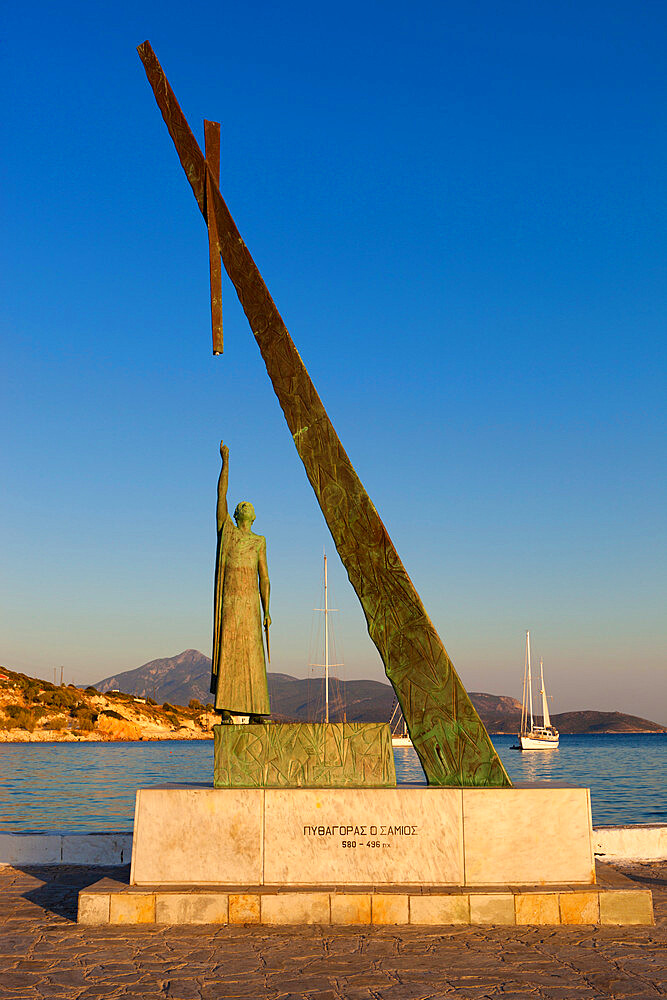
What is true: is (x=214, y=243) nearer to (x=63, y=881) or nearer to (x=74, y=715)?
(x=63, y=881)

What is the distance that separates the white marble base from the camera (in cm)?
752

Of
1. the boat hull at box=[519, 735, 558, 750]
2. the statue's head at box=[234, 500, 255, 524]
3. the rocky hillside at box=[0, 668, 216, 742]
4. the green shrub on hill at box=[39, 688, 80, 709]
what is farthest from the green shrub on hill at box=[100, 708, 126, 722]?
the statue's head at box=[234, 500, 255, 524]

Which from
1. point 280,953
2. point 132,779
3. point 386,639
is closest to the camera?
point 280,953

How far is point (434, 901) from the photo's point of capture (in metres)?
7.11

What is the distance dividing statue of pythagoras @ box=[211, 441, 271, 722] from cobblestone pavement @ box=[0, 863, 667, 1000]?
2158mm

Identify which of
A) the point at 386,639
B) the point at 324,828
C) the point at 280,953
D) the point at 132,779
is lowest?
the point at 132,779

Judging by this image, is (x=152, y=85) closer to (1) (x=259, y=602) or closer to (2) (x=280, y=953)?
(1) (x=259, y=602)

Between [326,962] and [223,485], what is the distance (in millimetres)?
4708

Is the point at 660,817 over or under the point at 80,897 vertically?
under

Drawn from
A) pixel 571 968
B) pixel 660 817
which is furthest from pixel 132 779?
pixel 571 968

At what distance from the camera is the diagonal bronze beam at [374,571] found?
8.00 meters

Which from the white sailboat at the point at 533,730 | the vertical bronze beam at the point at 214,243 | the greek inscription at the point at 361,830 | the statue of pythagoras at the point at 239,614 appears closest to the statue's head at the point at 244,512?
the statue of pythagoras at the point at 239,614

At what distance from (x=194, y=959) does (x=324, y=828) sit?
1.85 m

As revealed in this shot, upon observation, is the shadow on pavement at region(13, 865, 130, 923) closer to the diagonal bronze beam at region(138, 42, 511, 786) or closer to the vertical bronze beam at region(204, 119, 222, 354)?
the diagonal bronze beam at region(138, 42, 511, 786)
